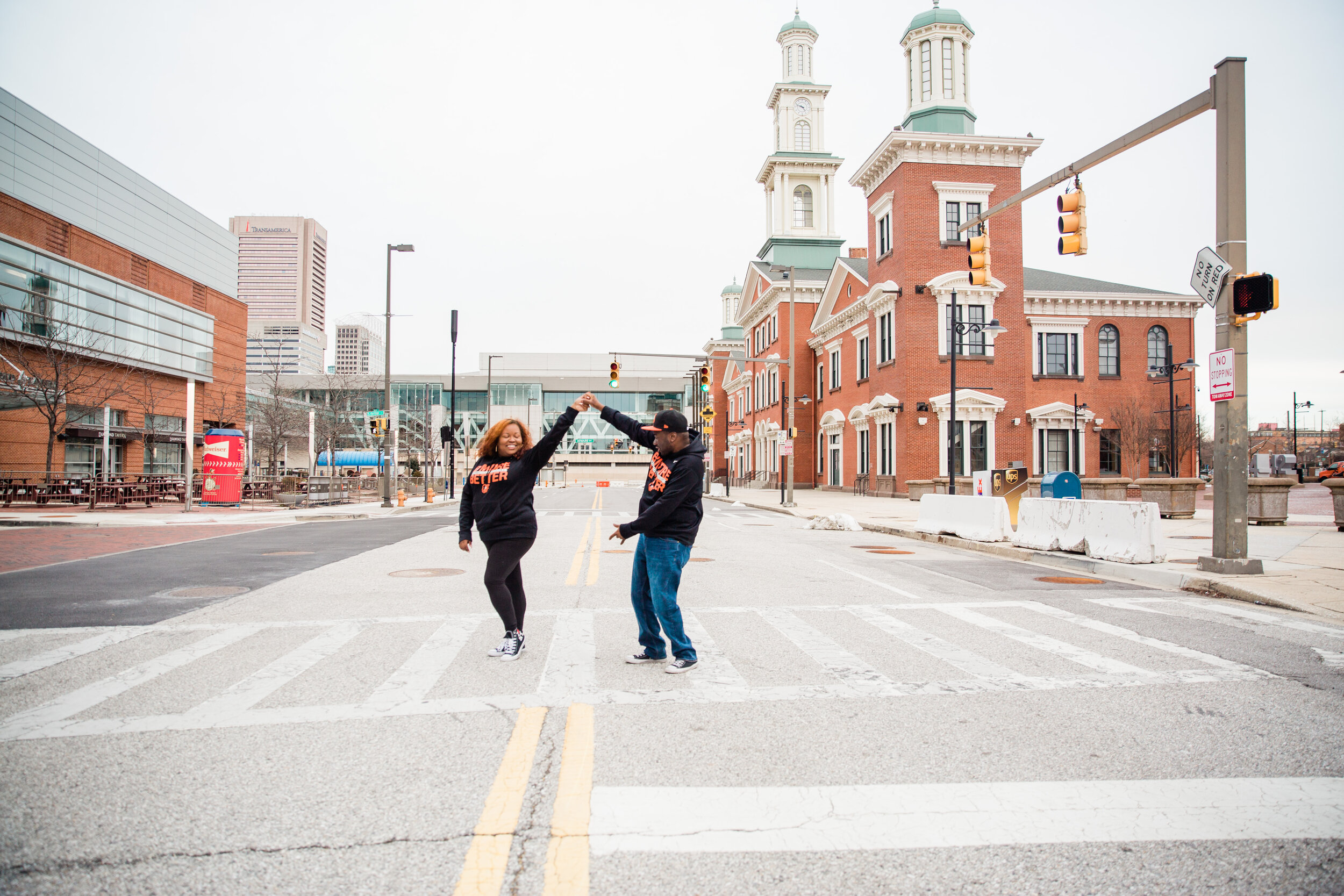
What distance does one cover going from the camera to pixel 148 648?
6281 millimetres

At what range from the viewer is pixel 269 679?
211 inches

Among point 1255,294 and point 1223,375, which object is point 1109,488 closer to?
point 1223,375

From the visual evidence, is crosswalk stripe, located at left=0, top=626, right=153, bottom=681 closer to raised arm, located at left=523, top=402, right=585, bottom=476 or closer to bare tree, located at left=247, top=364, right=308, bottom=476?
raised arm, located at left=523, top=402, right=585, bottom=476

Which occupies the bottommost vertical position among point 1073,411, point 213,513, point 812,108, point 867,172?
point 213,513

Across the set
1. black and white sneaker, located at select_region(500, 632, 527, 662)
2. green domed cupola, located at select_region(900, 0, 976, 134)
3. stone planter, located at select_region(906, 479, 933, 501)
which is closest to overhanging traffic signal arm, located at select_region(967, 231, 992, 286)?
black and white sneaker, located at select_region(500, 632, 527, 662)

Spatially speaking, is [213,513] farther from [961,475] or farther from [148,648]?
[961,475]

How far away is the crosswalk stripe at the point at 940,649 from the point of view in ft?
18.2

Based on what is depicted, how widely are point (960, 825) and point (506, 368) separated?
140 meters

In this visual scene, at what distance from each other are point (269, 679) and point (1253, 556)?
44.7 feet

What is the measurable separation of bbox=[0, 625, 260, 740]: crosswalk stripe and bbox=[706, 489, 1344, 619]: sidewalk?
33.8 ft

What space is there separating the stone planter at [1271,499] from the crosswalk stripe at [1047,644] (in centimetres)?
1442

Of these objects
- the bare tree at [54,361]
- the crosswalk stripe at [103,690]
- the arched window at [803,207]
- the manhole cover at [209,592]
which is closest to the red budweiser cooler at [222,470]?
the bare tree at [54,361]

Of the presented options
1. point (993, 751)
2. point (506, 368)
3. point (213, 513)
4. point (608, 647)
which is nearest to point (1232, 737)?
point (993, 751)

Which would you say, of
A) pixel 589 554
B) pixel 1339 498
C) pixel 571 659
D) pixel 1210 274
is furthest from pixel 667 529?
pixel 1339 498
